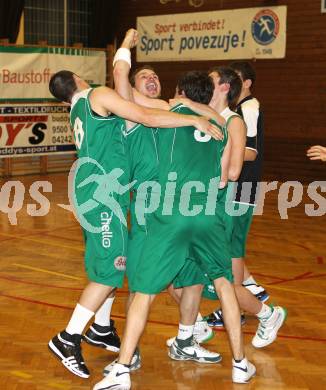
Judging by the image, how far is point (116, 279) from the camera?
4.40 metres

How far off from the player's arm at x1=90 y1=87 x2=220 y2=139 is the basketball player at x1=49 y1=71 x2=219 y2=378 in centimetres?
2

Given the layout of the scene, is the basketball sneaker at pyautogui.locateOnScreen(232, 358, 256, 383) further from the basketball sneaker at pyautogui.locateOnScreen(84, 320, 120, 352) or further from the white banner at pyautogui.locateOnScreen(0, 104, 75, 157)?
the white banner at pyautogui.locateOnScreen(0, 104, 75, 157)

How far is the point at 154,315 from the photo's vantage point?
5.77 metres

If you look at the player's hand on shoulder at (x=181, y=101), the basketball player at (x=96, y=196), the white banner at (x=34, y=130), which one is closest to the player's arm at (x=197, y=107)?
the player's hand on shoulder at (x=181, y=101)

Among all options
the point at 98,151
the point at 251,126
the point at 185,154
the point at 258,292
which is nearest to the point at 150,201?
the point at 185,154

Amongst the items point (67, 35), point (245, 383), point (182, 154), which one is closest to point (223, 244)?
point (182, 154)

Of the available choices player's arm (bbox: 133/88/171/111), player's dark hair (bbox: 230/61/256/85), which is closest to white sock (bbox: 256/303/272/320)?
player's arm (bbox: 133/88/171/111)

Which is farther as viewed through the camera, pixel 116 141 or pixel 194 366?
pixel 194 366

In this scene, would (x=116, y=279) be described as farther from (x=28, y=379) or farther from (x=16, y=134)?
(x=16, y=134)

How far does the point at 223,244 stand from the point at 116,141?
0.88 m

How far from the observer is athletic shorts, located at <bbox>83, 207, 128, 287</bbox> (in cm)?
436

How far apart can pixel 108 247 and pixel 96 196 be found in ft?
1.02

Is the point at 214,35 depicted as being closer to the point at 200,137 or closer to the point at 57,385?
the point at 200,137

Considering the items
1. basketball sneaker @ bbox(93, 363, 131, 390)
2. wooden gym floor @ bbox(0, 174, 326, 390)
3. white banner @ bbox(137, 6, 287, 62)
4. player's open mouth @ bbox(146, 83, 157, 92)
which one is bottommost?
wooden gym floor @ bbox(0, 174, 326, 390)
